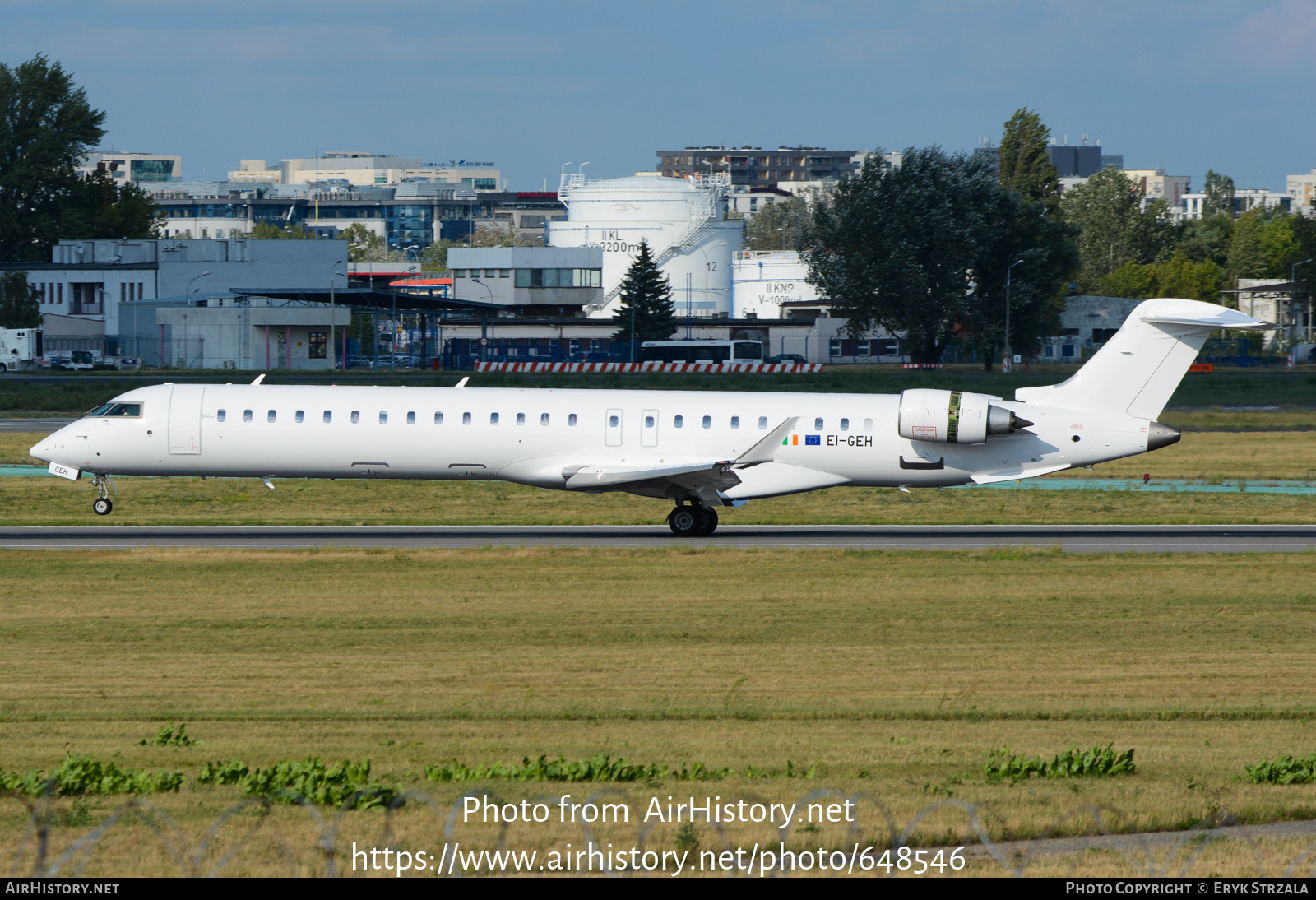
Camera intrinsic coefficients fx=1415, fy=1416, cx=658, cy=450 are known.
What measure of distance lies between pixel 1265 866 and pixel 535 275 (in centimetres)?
13444

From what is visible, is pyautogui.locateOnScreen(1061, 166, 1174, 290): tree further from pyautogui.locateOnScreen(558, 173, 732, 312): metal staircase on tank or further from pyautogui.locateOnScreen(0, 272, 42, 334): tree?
pyautogui.locateOnScreen(0, 272, 42, 334): tree

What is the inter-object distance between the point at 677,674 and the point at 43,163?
14537cm

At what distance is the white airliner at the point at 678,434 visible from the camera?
30.1 metres

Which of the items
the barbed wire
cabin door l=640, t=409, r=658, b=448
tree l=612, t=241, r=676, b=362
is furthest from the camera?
tree l=612, t=241, r=676, b=362

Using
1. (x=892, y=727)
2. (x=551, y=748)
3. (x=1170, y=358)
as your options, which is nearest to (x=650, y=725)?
(x=551, y=748)

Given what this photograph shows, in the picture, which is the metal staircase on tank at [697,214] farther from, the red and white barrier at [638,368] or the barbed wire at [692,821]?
the barbed wire at [692,821]

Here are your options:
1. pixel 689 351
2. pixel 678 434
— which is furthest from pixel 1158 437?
pixel 689 351

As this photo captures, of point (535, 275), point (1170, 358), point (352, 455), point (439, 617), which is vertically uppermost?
point (535, 275)

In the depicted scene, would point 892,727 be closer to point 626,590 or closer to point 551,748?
point 551,748

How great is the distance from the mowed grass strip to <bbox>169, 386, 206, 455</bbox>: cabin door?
12.5ft

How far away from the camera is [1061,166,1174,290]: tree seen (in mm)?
178875

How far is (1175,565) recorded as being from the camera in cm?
2716

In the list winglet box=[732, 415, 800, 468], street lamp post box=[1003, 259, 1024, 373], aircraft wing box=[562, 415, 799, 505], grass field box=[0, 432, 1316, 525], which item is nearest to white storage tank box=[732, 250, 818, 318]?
street lamp post box=[1003, 259, 1024, 373]

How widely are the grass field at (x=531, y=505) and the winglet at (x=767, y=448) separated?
15.5 ft
